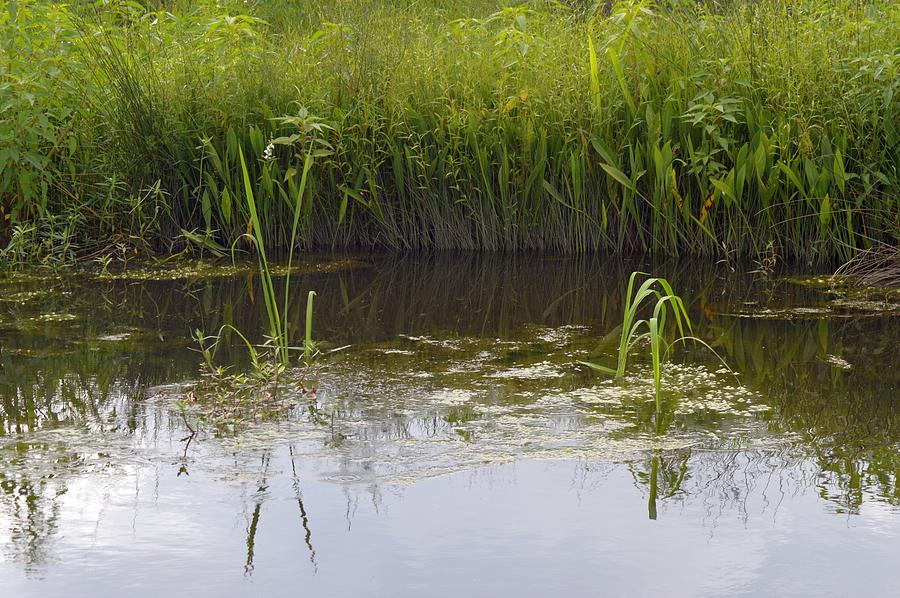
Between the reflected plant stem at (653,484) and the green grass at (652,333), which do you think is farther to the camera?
the green grass at (652,333)

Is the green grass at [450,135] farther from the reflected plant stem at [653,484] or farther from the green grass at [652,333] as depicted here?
the reflected plant stem at [653,484]

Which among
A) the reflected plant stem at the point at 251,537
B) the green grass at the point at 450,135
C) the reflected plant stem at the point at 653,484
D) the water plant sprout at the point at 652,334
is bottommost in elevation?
the reflected plant stem at the point at 251,537

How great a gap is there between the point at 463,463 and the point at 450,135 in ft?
10.7

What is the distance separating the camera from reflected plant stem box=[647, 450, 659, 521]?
7.74 ft

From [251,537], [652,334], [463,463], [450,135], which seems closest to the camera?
[251,537]

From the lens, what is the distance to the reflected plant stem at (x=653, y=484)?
2.36 metres

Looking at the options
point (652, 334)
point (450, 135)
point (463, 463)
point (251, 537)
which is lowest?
point (251, 537)

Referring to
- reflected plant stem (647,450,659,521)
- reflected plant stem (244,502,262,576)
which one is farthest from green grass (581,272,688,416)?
reflected plant stem (244,502,262,576)

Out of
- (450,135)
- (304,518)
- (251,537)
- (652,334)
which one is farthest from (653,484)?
(450,135)

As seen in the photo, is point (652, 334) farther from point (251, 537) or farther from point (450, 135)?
point (450, 135)

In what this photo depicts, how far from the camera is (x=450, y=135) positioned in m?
5.62

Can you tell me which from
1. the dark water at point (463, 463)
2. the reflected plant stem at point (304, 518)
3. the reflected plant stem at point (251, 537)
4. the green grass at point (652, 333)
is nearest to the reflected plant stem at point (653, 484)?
the dark water at point (463, 463)

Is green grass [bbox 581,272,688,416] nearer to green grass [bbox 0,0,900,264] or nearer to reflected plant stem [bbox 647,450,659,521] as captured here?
reflected plant stem [bbox 647,450,659,521]

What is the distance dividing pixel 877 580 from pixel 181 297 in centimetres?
346
